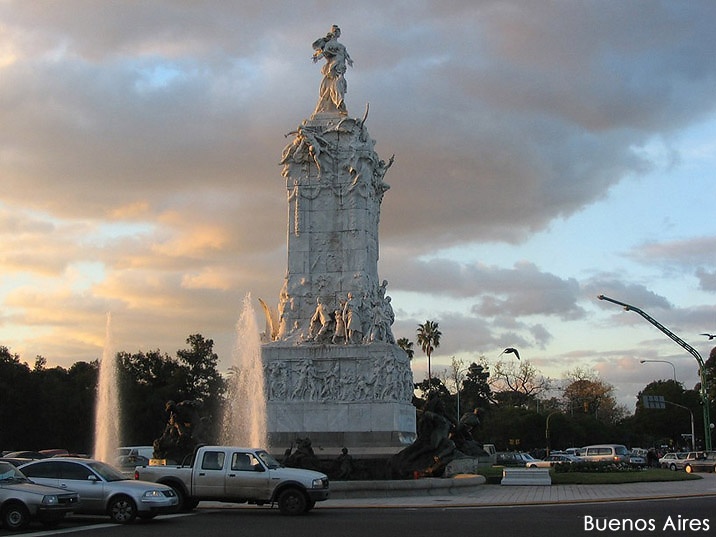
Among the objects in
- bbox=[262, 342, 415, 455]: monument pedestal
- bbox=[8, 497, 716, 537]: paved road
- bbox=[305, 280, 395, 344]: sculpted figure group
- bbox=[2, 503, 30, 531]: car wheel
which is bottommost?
bbox=[8, 497, 716, 537]: paved road

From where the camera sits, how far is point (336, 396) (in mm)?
40000

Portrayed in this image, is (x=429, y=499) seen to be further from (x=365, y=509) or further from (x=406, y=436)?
(x=406, y=436)

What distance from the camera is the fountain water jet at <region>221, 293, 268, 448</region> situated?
3984 centimetres

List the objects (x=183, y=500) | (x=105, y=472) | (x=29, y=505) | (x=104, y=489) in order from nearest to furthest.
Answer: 1. (x=29, y=505)
2. (x=104, y=489)
3. (x=105, y=472)
4. (x=183, y=500)

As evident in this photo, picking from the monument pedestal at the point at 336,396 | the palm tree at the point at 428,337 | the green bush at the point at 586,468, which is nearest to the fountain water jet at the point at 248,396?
the monument pedestal at the point at 336,396

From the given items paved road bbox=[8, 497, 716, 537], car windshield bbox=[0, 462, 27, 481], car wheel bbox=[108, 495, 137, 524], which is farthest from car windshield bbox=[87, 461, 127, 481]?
car windshield bbox=[0, 462, 27, 481]

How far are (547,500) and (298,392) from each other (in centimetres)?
1516

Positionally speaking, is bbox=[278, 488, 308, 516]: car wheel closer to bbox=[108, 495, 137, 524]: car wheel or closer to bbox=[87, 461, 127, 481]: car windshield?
bbox=[108, 495, 137, 524]: car wheel

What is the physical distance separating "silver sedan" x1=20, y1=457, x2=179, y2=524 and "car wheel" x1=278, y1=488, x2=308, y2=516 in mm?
2719

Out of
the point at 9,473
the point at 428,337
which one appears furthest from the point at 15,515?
the point at 428,337

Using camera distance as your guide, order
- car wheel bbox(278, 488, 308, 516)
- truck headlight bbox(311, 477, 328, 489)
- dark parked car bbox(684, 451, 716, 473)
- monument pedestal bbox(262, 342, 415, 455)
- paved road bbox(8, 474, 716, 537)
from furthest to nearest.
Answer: dark parked car bbox(684, 451, 716, 473), monument pedestal bbox(262, 342, 415, 455), truck headlight bbox(311, 477, 328, 489), car wheel bbox(278, 488, 308, 516), paved road bbox(8, 474, 716, 537)

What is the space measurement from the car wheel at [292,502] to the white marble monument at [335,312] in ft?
51.8

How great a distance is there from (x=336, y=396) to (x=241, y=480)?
16.8 metres

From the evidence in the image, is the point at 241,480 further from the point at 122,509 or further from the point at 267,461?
the point at 122,509
